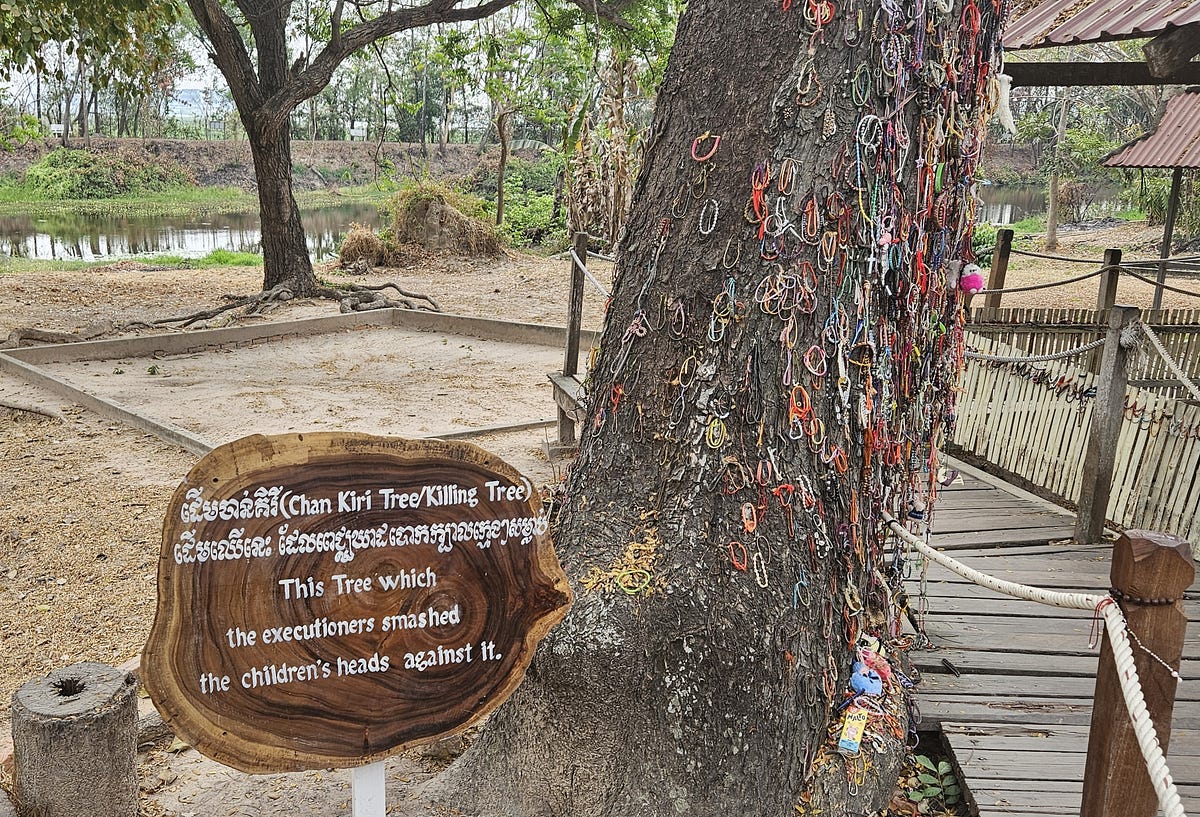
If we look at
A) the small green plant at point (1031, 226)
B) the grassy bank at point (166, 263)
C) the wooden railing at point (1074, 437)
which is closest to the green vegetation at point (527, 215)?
the grassy bank at point (166, 263)

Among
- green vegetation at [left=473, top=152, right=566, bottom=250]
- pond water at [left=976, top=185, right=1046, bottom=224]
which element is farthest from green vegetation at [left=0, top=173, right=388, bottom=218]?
pond water at [left=976, top=185, right=1046, bottom=224]

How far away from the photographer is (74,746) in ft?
8.21

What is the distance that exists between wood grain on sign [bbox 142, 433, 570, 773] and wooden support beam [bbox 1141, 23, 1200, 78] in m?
4.00

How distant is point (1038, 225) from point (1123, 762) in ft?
101

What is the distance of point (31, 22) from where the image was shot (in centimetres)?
877

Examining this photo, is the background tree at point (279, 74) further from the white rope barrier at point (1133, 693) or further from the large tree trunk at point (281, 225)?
the white rope barrier at point (1133, 693)

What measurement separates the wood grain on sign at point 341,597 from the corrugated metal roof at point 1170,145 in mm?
13075

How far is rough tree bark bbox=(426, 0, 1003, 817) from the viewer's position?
7.91ft

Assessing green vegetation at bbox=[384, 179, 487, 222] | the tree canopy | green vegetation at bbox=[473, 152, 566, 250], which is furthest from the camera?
green vegetation at bbox=[473, 152, 566, 250]

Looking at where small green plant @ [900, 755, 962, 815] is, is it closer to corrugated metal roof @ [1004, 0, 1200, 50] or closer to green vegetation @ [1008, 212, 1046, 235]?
corrugated metal roof @ [1004, 0, 1200, 50]

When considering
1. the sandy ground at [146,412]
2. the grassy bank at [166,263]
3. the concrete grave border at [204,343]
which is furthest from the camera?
the grassy bank at [166,263]

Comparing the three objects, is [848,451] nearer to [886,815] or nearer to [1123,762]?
[1123,762]

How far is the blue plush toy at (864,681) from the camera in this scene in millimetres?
2768

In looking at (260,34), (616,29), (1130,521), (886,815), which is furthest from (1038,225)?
(886,815)
